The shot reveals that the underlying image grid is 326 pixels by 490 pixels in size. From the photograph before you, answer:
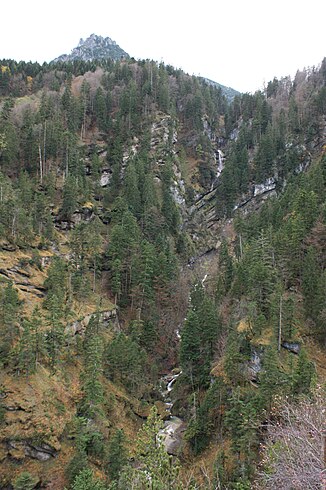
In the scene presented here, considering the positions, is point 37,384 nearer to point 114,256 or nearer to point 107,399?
point 107,399

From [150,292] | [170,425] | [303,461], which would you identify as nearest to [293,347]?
[170,425]

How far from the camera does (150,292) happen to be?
57.7 m

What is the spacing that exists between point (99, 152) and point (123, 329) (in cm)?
Result: 5079

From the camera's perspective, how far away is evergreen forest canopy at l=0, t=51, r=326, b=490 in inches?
1202

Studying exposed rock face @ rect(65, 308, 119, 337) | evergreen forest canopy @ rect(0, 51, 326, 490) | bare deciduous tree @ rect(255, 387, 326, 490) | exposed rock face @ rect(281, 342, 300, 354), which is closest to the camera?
bare deciduous tree @ rect(255, 387, 326, 490)

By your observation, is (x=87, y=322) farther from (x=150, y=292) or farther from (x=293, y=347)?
(x=293, y=347)

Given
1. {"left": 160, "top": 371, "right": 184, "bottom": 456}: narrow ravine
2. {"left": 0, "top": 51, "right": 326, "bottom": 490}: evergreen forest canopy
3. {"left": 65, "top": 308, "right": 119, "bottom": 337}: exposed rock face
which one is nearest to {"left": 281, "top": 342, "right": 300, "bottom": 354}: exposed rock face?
{"left": 0, "top": 51, "right": 326, "bottom": 490}: evergreen forest canopy

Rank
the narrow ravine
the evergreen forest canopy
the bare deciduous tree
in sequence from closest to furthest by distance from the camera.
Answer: the bare deciduous tree
the evergreen forest canopy
the narrow ravine

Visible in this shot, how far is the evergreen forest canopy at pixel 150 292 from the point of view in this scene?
30531 millimetres

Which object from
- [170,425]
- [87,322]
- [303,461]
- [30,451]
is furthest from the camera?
[87,322]

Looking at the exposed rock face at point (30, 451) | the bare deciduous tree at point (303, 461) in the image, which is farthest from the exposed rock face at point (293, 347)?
the bare deciduous tree at point (303, 461)

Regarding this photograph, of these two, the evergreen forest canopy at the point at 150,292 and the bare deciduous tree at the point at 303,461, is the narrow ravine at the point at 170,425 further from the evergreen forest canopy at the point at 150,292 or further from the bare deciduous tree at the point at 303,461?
the bare deciduous tree at the point at 303,461

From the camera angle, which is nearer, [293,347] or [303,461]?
[303,461]

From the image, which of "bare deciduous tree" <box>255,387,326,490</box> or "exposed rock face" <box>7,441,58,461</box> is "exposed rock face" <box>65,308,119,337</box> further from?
"bare deciduous tree" <box>255,387,326,490</box>
